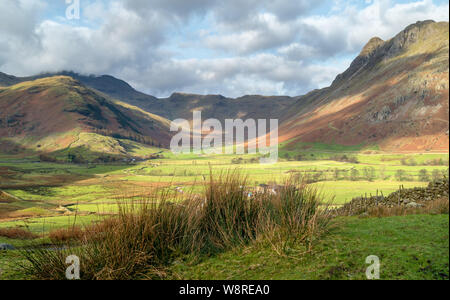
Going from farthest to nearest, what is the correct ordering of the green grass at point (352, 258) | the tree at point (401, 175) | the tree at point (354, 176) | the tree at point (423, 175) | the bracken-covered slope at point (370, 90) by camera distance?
the bracken-covered slope at point (370, 90), the tree at point (354, 176), the tree at point (401, 175), the tree at point (423, 175), the green grass at point (352, 258)

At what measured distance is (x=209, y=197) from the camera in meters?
7.23

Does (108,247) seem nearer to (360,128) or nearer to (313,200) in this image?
(313,200)

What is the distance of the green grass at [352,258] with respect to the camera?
12.9 ft

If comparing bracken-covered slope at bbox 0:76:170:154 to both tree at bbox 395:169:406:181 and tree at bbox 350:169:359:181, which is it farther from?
tree at bbox 395:169:406:181

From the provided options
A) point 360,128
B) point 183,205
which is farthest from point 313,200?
point 360,128

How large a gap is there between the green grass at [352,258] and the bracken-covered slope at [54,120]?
5390 inches

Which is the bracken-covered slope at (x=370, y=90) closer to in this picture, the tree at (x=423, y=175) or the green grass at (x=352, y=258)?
A: the tree at (x=423, y=175)

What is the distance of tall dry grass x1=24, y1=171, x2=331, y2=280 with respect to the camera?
529 cm

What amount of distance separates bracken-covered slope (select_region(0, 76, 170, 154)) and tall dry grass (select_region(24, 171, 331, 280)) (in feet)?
443

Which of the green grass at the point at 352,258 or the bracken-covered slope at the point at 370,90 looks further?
the bracken-covered slope at the point at 370,90

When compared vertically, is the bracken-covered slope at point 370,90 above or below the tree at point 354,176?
above

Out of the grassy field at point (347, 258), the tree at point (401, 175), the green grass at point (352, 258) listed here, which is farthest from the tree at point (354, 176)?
the green grass at point (352, 258)

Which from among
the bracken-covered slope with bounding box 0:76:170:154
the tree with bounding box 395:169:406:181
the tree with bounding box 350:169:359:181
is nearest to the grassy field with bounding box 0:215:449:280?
the tree with bounding box 395:169:406:181

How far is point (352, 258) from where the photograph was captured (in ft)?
14.6
